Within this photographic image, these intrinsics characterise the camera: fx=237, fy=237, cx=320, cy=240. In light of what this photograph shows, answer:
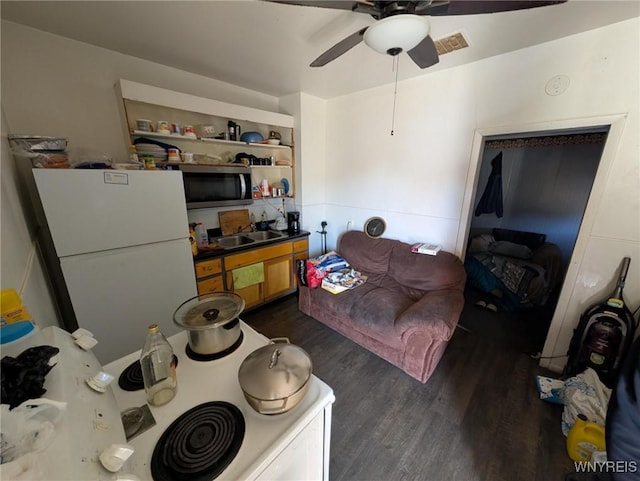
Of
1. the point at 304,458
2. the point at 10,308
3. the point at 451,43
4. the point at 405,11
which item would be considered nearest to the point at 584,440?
the point at 304,458

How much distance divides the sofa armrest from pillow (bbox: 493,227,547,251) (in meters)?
2.37

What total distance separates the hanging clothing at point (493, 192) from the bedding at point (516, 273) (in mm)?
553

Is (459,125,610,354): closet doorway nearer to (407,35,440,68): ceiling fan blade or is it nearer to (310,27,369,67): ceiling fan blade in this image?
(407,35,440,68): ceiling fan blade

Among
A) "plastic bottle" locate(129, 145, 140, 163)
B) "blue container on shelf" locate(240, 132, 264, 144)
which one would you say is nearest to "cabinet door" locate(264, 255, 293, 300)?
"blue container on shelf" locate(240, 132, 264, 144)

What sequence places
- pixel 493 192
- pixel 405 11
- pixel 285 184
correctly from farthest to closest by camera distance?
pixel 493 192, pixel 285 184, pixel 405 11

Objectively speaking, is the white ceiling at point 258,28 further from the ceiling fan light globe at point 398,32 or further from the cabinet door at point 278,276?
the cabinet door at point 278,276

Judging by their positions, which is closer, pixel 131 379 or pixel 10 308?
pixel 10 308

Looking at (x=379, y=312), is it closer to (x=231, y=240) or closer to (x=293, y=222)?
(x=293, y=222)

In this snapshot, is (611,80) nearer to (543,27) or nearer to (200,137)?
(543,27)

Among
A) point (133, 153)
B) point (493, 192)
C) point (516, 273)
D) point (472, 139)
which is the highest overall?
point (472, 139)

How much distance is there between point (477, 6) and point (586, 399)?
2270 mm

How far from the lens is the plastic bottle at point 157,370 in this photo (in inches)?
31.6

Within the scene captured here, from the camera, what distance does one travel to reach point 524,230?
378 centimetres

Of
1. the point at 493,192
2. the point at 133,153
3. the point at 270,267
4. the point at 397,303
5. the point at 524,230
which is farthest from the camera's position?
the point at 524,230
